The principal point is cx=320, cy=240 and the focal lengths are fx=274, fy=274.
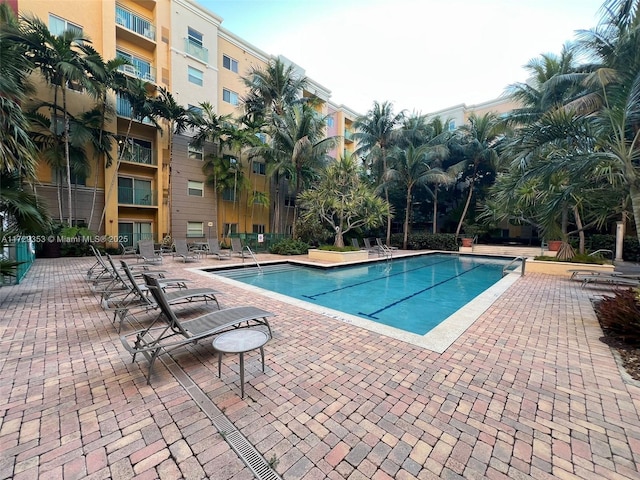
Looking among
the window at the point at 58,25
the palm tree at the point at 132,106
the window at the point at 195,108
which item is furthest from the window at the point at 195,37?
the window at the point at 58,25

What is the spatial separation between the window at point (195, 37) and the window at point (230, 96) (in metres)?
3.13

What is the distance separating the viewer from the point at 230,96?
2159 centimetres

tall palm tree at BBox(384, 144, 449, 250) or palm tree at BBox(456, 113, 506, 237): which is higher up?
palm tree at BBox(456, 113, 506, 237)

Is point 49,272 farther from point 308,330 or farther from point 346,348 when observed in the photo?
point 346,348

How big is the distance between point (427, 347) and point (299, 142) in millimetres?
15463

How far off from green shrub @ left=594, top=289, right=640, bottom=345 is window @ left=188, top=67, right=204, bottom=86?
76.7 feet

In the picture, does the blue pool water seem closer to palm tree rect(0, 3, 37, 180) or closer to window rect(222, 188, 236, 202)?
palm tree rect(0, 3, 37, 180)

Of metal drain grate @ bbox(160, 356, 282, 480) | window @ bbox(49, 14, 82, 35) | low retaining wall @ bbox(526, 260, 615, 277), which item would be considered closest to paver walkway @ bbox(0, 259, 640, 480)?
metal drain grate @ bbox(160, 356, 282, 480)

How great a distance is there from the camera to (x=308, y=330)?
170 inches

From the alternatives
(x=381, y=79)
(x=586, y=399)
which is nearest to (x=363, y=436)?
(x=586, y=399)

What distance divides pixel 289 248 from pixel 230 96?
14.0m

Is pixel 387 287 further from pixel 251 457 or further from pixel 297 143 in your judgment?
pixel 297 143

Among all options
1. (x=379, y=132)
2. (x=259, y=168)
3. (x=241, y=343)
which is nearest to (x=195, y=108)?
(x=259, y=168)

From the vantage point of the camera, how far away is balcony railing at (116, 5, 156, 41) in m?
16.4
